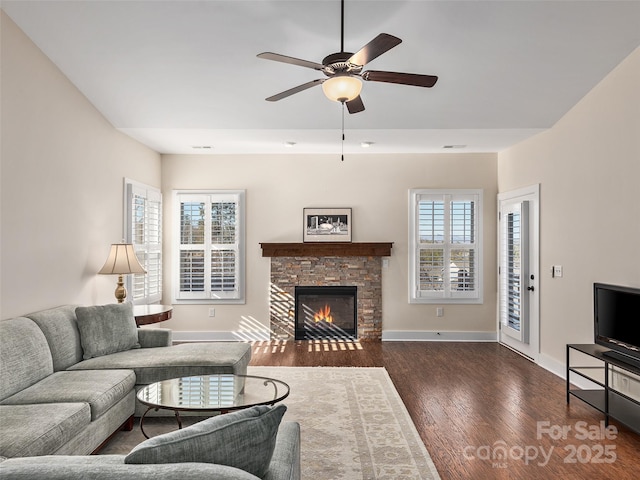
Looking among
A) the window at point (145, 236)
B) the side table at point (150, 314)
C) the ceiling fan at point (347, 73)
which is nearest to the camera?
the ceiling fan at point (347, 73)

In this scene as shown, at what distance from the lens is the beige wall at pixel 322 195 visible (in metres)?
6.93

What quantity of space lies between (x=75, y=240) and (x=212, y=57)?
2.18m

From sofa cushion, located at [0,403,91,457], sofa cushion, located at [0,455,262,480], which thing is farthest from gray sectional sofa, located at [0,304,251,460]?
sofa cushion, located at [0,455,262,480]

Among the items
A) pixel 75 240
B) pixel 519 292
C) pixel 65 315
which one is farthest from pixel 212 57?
pixel 519 292

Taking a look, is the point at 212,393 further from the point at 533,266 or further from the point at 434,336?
the point at 434,336

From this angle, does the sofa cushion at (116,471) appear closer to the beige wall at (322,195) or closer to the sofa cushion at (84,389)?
the sofa cushion at (84,389)

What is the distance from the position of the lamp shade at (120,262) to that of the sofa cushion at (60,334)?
2.70 feet

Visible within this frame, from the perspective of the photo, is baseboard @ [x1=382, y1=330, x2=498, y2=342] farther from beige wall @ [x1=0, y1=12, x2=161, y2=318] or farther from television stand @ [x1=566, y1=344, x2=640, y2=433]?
beige wall @ [x1=0, y1=12, x2=161, y2=318]

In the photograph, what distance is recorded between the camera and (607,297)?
13.0ft

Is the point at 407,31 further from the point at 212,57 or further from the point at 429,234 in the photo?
the point at 429,234

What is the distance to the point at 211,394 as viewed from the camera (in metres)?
3.09

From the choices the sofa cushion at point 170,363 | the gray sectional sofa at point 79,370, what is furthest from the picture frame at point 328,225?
the sofa cushion at point 170,363

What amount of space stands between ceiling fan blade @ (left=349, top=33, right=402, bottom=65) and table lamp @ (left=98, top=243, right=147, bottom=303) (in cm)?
328

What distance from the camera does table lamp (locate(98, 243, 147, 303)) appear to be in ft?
15.9
